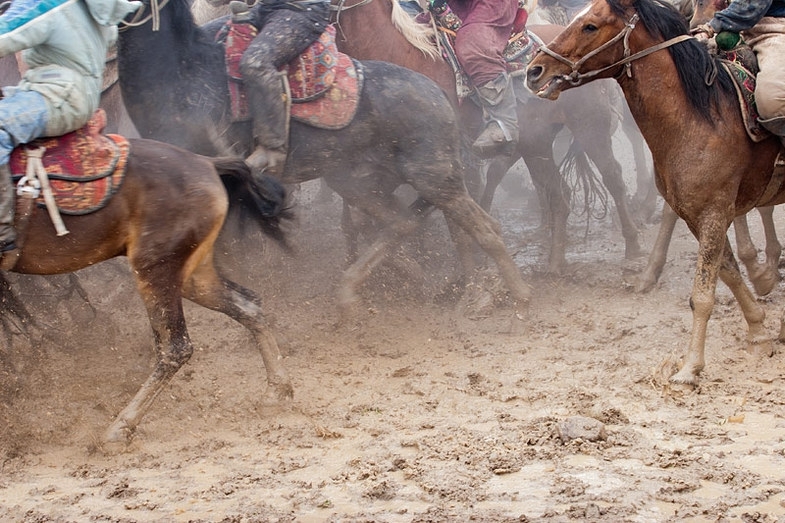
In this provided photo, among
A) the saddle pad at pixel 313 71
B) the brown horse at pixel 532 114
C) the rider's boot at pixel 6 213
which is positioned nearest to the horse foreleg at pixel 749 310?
the brown horse at pixel 532 114

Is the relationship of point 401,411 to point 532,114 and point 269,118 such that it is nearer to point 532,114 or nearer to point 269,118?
point 269,118

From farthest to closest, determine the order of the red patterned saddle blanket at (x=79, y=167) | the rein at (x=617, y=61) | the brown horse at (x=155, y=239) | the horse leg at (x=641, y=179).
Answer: the horse leg at (x=641, y=179) < the rein at (x=617, y=61) < the brown horse at (x=155, y=239) < the red patterned saddle blanket at (x=79, y=167)

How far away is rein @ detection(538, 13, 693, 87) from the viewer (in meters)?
4.96

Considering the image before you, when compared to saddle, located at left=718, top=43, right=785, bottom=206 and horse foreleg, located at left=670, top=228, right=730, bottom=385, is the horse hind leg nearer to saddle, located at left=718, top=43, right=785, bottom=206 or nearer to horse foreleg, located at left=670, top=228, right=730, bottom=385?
horse foreleg, located at left=670, top=228, right=730, bottom=385

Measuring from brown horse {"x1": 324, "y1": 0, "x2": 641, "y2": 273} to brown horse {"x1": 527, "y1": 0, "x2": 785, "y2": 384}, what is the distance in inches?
103

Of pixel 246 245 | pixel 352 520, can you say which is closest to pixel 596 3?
pixel 246 245

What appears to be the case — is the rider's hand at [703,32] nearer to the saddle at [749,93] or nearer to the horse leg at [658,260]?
the saddle at [749,93]

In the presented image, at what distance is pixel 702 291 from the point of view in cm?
515

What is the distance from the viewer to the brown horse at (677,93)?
4.99 meters

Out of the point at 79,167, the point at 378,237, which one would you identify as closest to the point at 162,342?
the point at 79,167

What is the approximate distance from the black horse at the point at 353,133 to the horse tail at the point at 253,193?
38.5 inches

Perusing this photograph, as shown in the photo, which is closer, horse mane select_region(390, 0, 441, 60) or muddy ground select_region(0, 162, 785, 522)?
muddy ground select_region(0, 162, 785, 522)

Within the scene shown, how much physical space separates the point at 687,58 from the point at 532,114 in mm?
3404

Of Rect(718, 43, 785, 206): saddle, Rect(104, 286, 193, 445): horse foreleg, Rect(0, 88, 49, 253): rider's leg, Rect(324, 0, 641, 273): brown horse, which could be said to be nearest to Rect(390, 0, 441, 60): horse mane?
Rect(324, 0, 641, 273): brown horse
